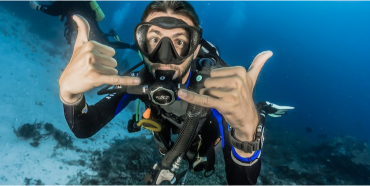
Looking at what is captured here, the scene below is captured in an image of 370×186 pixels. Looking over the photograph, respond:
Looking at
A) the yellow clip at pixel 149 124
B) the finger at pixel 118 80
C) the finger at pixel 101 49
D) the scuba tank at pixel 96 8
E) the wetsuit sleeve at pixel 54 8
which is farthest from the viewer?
the scuba tank at pixel 96 8

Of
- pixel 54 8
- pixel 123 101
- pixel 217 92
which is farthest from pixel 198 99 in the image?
pixel 54 8

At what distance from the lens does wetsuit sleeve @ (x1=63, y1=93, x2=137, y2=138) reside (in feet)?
7.90

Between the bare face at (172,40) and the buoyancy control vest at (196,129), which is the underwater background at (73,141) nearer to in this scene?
the buoyancy control vest at (196,129)

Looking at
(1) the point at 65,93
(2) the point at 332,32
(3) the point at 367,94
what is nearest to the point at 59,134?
(1) the point at 65,93

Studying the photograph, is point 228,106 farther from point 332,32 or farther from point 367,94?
point 332,32

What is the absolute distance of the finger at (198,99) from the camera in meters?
1.29

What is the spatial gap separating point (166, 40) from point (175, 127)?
66.7 inches

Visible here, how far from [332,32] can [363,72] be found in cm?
3253

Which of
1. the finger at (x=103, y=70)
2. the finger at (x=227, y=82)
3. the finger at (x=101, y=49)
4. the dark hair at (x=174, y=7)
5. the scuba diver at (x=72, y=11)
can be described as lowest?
the scuba diver at (x=72, y=11)

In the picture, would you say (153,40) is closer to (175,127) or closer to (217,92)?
(217,92)

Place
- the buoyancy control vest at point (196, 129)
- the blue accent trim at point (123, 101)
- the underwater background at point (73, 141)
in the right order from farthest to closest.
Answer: the underwater background at point (73, 141) < the blue accent trim at point (123, 101) < the buoyancy control vest at point (196, 129)

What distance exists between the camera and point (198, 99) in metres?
1.33

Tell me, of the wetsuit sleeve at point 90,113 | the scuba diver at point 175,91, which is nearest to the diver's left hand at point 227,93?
the scuba diver at point 175,91

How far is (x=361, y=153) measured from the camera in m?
14.8
